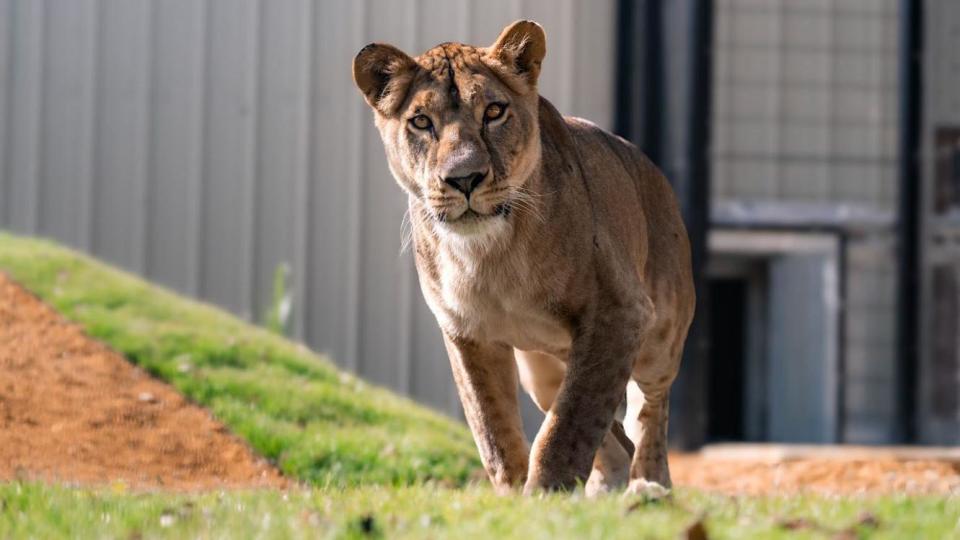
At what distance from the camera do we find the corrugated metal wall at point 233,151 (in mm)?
13109

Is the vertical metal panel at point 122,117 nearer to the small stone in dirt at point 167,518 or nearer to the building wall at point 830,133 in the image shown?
the building wall at point 830,133

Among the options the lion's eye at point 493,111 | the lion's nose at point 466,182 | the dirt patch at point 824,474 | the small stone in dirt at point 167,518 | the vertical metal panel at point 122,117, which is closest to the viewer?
the small stone in dirt at point 167,518

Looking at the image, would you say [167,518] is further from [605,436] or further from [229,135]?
[229,135]

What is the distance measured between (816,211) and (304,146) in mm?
4243

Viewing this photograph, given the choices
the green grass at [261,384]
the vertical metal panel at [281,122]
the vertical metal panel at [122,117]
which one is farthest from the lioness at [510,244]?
the vertical metal panel at [122,117]

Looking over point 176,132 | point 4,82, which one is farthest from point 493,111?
point 4,82

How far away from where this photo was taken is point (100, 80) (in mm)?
13195

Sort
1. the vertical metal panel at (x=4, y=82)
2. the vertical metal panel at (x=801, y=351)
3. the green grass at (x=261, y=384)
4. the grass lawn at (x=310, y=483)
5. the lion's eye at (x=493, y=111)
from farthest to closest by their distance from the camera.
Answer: the vertical metal panel at (x=801, y=351)
the vertical metal panel at (x=4, y=82)
the green grass at (x=261, y=384)
the lion's eye at (x=493, y=111)
the grass lawn at (x=310, y=483)

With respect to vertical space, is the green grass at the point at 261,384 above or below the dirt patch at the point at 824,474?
above

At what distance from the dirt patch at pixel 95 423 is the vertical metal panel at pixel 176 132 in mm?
4064

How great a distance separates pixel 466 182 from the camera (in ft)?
15.4

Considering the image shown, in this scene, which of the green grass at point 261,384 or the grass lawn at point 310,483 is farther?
the green grass at point 261,384

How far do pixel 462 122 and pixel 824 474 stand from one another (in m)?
5.15

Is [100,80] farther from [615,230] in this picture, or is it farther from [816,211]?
[615,230]
